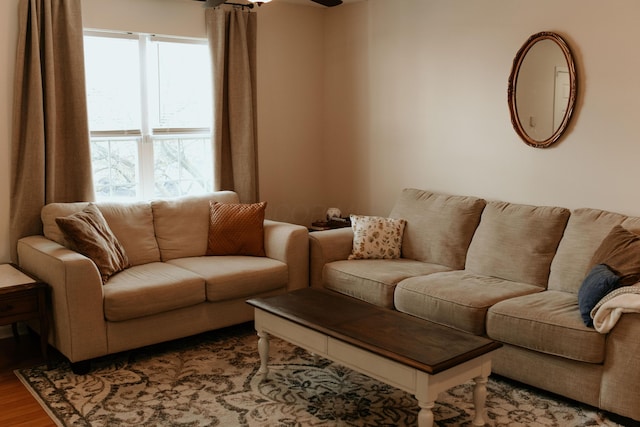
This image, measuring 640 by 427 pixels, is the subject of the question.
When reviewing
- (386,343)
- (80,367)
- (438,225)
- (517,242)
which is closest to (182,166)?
(80,367)

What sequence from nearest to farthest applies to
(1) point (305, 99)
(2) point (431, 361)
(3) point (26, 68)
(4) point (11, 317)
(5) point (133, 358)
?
(2) point (431, 361)
(4) point (11, 317)
(5) point (133, 358)
(3) point (26, 68)
(1) point (305, 99)

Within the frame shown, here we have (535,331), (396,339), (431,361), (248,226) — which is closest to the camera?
(431,361)

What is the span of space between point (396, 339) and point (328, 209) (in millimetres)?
2964

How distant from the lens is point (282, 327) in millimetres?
3369

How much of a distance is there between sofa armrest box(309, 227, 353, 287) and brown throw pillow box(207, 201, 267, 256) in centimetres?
37

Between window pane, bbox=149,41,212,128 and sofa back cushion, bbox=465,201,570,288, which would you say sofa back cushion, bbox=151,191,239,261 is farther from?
sofa back cushion, bbox=465,201,570,288

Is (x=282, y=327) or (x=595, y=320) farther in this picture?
(x=282, y=327)

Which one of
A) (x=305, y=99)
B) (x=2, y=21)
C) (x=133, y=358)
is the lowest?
(x=133, y=358)

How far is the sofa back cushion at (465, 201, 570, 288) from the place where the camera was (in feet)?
13.0

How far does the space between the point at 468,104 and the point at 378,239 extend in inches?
45.6

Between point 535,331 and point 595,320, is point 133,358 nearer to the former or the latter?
point 535,331

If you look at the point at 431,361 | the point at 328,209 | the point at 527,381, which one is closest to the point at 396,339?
the point at 431,361

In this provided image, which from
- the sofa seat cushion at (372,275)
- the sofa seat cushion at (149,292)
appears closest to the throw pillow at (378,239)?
the sofa seat cushion at (372,275)

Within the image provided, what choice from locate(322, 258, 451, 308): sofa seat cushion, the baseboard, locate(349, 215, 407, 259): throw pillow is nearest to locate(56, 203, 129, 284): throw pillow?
the baseboard
